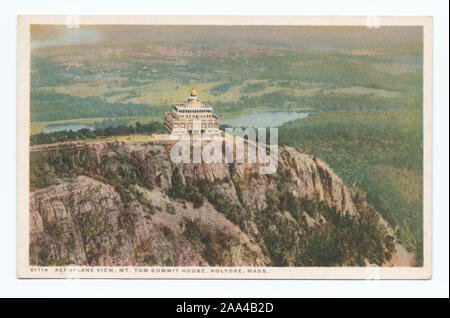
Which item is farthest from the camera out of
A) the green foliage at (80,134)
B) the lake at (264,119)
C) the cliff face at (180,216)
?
the lake at (264,119)

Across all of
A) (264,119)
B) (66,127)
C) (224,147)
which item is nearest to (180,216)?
(224,147)

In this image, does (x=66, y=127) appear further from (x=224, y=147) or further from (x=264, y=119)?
(x=264, y=119)

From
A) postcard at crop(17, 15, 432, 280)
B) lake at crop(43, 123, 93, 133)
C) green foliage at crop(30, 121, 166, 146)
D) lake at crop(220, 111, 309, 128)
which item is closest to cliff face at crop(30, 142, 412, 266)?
postcard at crop(17, 15, 432, 280)

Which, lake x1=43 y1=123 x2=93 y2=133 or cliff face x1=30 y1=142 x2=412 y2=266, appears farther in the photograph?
lake x1=43 y1=123 x2=93 y2=133

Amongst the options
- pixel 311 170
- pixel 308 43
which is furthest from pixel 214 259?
pixel 308 43

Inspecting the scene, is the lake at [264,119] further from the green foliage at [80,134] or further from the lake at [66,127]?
the lake at [66,127]

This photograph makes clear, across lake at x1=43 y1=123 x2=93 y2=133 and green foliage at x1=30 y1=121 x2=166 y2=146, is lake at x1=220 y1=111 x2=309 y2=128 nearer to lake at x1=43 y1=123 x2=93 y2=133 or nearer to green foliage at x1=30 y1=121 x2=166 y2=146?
green foliage at x1=30 y1=121 x2=166 y2=146

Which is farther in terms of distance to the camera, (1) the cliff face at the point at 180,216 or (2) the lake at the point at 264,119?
(2) the lake at the point at 264,119

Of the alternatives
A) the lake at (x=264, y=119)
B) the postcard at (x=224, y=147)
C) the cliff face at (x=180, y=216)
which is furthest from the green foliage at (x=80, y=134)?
the lake at (x=264, y=119)
